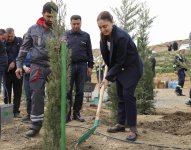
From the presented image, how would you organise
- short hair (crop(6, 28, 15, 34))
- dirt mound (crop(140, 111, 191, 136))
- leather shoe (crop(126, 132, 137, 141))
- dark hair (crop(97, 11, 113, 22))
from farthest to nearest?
short hair (crop(6, 28, 15, 34)) → dirt mound (crop(140, 111, 191, 136)) → leather shoe (crop(126, 132, 137, 141)) → dark hair (crop(97, 11, 113, 22))

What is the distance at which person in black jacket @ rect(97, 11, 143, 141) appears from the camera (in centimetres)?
604

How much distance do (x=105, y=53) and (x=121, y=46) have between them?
15.9 inches

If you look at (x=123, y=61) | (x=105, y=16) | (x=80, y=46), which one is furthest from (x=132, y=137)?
(x=80, y=46)

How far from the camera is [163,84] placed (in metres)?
25.5

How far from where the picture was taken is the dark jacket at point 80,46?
Answer: 26.5 ft

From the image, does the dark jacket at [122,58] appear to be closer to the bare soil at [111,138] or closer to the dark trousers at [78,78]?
the bare soil at [111,138]

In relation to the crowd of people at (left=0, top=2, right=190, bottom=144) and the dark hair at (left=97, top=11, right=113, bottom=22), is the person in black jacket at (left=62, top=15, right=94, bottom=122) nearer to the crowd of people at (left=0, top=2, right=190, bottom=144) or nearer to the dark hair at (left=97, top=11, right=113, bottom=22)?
the crowd of people at (left=0, top=2, right=190, bottom=144)

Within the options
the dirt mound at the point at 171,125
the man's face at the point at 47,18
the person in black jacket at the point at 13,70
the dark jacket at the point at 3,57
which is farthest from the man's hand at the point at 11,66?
the dirt mound at the point at 171,125

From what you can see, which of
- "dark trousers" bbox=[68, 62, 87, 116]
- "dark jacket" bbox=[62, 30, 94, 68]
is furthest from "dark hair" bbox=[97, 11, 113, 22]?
"dark trousers" bbox=[68, 62, 87, 116]

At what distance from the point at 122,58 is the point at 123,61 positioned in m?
0.05

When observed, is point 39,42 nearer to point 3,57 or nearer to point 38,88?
Result: point 38,88

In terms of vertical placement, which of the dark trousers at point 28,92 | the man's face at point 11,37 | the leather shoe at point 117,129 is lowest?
the leather shoe at point 117,129

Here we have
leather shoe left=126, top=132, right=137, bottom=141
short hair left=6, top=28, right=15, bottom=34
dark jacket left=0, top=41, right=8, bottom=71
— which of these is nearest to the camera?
leather shoe left=126, top=132, right=137, bottom=141

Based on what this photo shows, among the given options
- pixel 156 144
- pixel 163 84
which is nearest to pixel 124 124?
pixel 156 144
